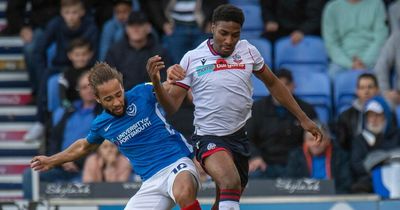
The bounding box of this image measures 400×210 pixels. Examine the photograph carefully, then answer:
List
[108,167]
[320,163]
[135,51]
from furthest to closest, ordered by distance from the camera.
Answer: [135,51], [108,167], [320,163]

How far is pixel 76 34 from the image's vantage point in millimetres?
Answer: 14758

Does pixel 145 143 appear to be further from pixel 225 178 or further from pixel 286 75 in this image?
pixel 286 75

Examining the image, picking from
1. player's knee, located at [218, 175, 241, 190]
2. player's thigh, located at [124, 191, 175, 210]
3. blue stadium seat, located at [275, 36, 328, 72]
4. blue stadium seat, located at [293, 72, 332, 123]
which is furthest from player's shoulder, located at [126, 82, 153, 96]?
blue stadium seat, located at [275, 36, 328, 72]

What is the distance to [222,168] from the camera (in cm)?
922

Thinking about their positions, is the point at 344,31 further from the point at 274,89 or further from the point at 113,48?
the point at 274,89

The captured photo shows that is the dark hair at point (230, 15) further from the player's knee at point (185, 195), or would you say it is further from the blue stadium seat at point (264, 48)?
the blue stadium seat at point (264, 48)

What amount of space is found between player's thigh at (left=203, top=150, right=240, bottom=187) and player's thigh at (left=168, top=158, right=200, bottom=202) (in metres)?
0.13

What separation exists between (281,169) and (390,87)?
2.05 metres

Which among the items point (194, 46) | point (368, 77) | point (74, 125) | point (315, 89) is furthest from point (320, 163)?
point (74, 125)

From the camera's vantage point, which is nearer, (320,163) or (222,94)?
Answer: (222,94)

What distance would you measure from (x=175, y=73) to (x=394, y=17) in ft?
19.3

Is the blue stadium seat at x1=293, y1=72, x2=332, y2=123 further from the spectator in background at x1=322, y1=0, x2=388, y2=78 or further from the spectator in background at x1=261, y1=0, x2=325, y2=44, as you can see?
the spectator in background at x1=261, y1=0, x2=325, y2=44

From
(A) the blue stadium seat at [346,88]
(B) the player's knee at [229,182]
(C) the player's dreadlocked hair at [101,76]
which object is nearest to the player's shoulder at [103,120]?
(C) the player's dreadlocked hair at [101,76]

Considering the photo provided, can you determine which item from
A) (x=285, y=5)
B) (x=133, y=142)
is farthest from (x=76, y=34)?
(x=133, y=142)
